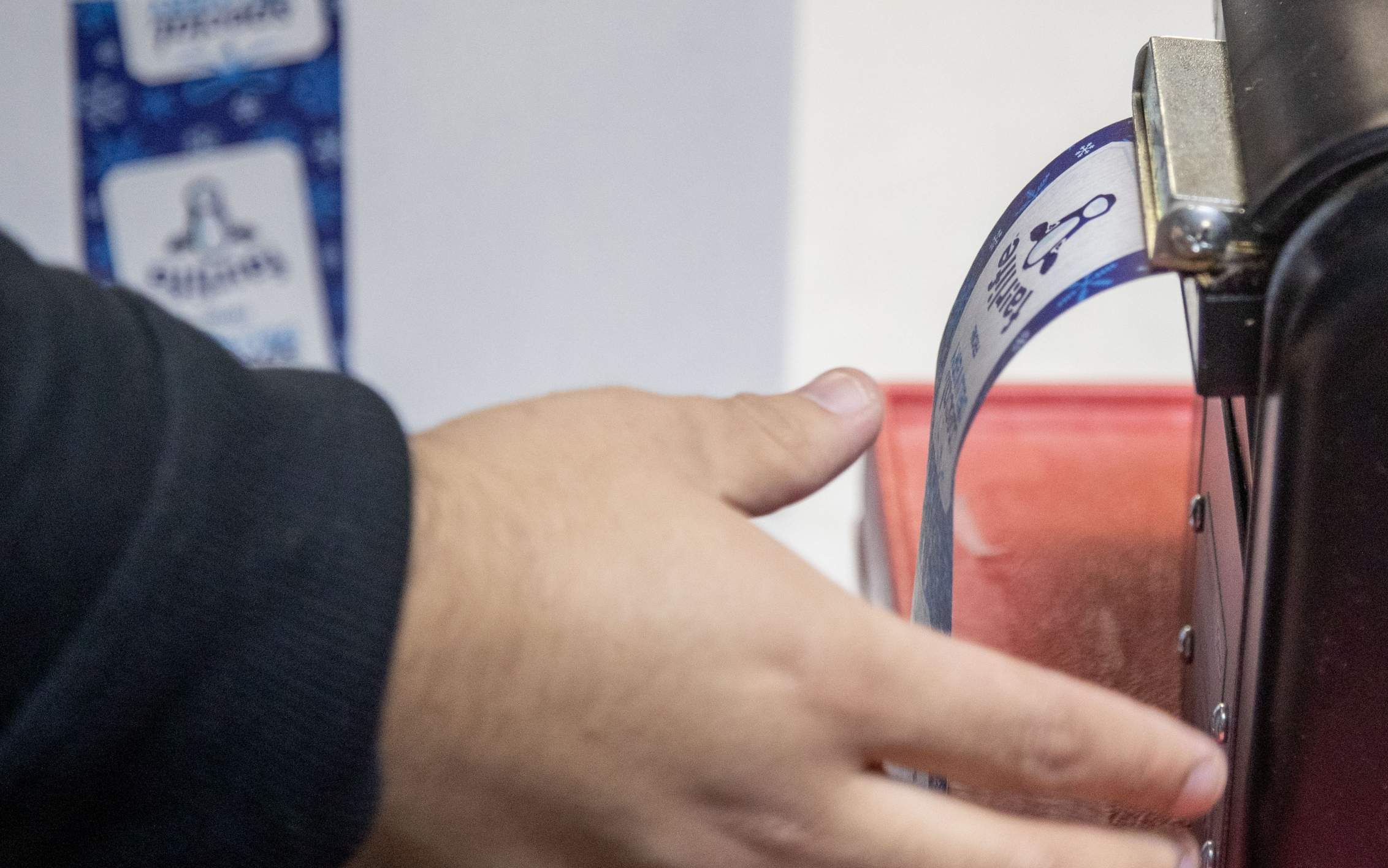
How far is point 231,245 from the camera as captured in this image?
3.20ft

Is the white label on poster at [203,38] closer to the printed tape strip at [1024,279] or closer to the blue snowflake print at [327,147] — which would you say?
the blue snowflake print at [327,147]

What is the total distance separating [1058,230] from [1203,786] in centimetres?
15

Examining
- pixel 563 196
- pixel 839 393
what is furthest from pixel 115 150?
pixel 839 393

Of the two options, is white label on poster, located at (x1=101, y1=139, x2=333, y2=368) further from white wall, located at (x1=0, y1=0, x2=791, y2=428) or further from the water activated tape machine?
the water activated tape machine

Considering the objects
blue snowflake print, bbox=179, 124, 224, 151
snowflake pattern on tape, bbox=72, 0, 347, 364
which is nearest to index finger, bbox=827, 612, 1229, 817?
snowflake pattern on tape, bbox=72, 0, 347, 364

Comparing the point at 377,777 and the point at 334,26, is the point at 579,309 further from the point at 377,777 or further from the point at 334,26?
the point at 377,777

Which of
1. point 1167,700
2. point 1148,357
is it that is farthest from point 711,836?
point 1148,357

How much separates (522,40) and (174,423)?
25.3 inches

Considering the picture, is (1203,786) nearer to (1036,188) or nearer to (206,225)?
(1036,188)

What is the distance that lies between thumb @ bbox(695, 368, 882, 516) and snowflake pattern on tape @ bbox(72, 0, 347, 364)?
66 centimetres

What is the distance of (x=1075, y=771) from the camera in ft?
0.96

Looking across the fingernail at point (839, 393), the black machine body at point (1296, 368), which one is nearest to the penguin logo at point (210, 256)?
the fingernail at point (839, 393)

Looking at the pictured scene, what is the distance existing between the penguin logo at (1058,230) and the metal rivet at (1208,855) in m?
0.17

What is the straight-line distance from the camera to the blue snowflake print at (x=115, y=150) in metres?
0.96
